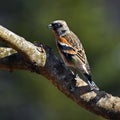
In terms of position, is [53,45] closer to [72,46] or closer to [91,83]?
[72,46]

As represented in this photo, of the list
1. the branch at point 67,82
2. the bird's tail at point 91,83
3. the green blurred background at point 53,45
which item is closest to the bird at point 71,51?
the bird's tail at point 91,83

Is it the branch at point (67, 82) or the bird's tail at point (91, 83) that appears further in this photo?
the bird's tail at point (91, 83)

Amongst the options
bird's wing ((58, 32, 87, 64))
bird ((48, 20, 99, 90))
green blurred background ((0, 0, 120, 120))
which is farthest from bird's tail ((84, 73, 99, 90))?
green blurred background ((0, 0, 120, 120))

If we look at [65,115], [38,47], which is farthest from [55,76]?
[65,115]

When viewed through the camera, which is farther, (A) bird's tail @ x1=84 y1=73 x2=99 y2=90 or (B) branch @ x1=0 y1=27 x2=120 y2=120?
(A) bird's tail @ x1=84 y1=73 x2=99 y2=90

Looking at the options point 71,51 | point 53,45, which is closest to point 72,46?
point 71,51

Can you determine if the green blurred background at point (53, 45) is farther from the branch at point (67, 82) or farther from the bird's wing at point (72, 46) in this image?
the branch at point (67, 82)

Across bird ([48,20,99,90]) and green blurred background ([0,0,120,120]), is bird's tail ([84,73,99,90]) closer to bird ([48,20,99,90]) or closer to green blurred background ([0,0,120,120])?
bird ([48,20,99,90])
